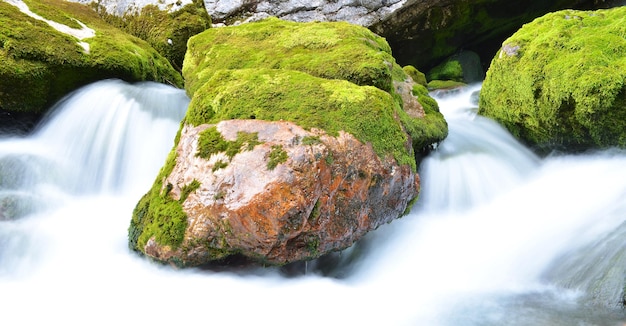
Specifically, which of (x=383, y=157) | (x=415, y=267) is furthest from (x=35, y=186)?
(x=415, y=267)

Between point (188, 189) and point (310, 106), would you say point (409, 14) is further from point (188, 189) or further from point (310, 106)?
point (188, 189)

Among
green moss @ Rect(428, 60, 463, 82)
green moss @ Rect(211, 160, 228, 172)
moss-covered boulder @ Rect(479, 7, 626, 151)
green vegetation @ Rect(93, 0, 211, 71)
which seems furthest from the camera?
green moss @ Rect(428, 60, 463, 82)

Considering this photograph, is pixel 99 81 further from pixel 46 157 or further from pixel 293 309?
pixel 293 309

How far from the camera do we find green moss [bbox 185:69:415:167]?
4.43 meters

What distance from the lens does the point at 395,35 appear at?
13.8m

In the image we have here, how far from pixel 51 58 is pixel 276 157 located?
523cm

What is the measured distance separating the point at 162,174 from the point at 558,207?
4.86 m

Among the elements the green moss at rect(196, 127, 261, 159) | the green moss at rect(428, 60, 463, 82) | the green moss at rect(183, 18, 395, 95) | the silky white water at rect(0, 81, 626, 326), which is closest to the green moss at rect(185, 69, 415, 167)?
the green moss at rect(196, 127, 261, 159)

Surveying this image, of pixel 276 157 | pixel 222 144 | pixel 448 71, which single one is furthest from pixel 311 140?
pixel 448 71

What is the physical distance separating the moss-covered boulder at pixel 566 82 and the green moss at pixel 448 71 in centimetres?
720

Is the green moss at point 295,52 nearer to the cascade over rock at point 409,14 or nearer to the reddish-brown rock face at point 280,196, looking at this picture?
the reddish-brown rock face at point 280,196

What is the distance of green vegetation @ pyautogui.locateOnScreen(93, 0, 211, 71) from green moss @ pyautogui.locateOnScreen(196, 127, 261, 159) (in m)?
7.40

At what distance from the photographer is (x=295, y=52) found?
6.58m

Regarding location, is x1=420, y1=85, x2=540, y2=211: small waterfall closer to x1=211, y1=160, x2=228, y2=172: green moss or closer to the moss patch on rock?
the moss patch on rock
